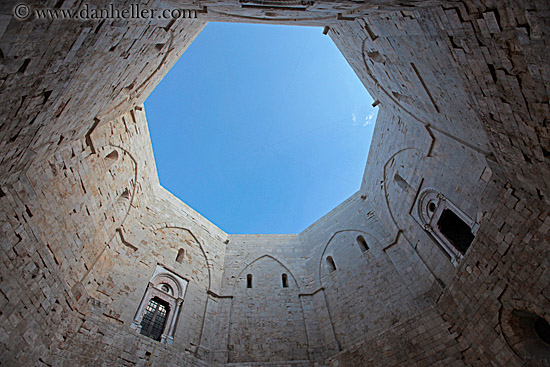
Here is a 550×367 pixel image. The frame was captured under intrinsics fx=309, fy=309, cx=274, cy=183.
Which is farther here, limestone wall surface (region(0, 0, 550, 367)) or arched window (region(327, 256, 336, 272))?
arched window (region(327, 256, 336, 272))

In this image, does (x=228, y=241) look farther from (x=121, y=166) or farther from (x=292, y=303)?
(x=121, y=166)

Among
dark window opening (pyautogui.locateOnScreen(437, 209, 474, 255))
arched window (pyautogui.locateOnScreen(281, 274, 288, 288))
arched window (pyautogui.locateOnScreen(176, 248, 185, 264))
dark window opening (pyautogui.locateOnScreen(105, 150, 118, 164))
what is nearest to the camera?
dark window opening (pyautogui.locateOnScreen(437, 209, 474, 255))

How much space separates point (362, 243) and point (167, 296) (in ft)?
23.2

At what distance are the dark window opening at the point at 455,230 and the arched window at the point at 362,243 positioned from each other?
3.43m

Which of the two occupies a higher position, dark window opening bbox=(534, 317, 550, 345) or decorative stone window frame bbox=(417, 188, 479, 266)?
decorative stone window frame bbox=(417, 188, 479, 266)

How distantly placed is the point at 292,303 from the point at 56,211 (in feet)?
26.0

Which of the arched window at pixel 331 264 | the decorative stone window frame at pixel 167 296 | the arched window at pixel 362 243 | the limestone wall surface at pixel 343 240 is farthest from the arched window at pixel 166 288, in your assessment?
the arched window at pixel 362 243

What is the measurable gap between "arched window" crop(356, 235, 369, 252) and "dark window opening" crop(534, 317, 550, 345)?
5.82 meters

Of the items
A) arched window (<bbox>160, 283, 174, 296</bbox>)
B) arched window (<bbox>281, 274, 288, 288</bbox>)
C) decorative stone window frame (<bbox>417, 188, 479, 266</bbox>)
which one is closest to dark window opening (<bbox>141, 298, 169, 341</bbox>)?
arched window (<bbox>160, 283, 174, 296</bbox>)

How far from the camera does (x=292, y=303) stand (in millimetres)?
11094

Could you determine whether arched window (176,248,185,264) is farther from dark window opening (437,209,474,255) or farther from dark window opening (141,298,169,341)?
dark window opening (437,209,474,255)

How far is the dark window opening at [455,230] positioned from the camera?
786cm

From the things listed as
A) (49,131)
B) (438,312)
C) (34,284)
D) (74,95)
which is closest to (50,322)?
(34,284)

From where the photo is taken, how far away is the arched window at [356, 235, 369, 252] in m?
11.4
